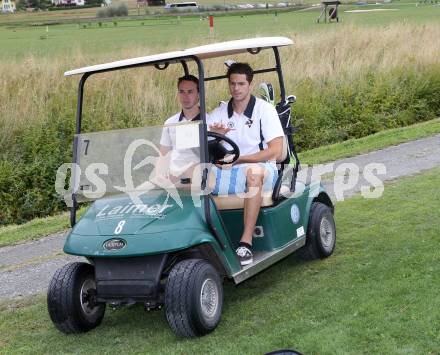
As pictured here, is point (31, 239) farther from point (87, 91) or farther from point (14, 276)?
point (87, 91)

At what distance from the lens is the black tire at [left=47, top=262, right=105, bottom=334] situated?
4.51m

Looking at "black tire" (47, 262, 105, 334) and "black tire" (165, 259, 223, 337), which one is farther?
"black tire" (47, 262, 105, 334)

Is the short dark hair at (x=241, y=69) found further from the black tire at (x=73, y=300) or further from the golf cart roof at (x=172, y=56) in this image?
the black tire at (x=73, y=300)

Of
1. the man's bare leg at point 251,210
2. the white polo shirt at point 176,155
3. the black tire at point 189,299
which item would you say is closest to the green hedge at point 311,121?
the white polo shirt at point 176,155

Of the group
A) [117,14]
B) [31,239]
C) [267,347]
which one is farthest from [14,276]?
[117,14]

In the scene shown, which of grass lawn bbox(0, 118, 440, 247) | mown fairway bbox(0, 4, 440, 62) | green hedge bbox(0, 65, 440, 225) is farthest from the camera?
mown fairway bbox(0, 4, 440, 62)

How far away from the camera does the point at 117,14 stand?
81.2 metres

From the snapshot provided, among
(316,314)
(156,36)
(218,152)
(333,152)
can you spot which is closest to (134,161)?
(218,152)

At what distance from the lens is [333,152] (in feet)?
35.7

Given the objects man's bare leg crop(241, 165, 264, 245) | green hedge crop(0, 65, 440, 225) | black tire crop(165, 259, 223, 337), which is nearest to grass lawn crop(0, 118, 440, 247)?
green hedge crop(0, 65, 440, 225)

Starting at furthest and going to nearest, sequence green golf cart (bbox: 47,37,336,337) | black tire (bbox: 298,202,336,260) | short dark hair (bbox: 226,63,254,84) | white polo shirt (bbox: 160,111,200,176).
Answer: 1. black tire (bbox: 298,202,336,260)
2. short dark hair (bbox: 226,63,254,84)
3. white polo shirt (bbox: 160,111,200,176)
4. green golf cart (bbox: 47,37,336,337)

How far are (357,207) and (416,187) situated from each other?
0.92 m

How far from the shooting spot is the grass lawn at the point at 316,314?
4.12 metres

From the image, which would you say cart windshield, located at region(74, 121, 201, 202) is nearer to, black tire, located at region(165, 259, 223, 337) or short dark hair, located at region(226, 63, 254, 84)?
black tire, located at region(165, 259, 223, 337)
